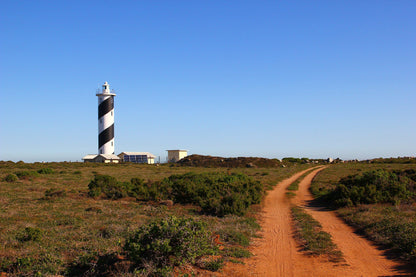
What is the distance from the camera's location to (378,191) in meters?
16.7

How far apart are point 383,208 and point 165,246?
1175 cm

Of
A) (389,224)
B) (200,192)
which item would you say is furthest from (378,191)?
(200,192)

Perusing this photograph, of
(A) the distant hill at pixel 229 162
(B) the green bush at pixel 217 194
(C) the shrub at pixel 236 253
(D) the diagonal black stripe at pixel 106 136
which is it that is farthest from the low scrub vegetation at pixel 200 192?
(A) the distant hill at pixel 229 162

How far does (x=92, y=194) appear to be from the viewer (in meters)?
19.6

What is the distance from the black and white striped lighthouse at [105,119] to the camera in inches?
2100

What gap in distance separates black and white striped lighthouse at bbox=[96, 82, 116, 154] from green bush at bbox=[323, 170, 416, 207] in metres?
42.1

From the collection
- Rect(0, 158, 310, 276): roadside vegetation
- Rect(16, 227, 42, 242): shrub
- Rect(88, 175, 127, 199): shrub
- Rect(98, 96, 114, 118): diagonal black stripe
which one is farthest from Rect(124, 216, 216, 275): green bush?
Rect(98, 96, 114, 118): diagonal black stripe

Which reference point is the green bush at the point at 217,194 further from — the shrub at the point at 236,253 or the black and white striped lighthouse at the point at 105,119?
the black and white striped lighthouse at the point at 105,119

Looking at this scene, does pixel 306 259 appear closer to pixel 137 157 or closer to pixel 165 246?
pixel 165 246

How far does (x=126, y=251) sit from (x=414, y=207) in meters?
13.0

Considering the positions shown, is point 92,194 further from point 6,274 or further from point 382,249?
point 382,249

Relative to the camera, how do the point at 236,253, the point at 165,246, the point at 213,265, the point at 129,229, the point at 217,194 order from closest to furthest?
1. the point at 165,246
2. the point at 213,265
3. the point at 236,253
4. the point at 129,229
5. the point at 217,194

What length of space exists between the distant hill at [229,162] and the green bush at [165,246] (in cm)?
5164

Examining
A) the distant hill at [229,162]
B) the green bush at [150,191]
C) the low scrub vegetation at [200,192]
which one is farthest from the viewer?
the distant hill at [229,162]
